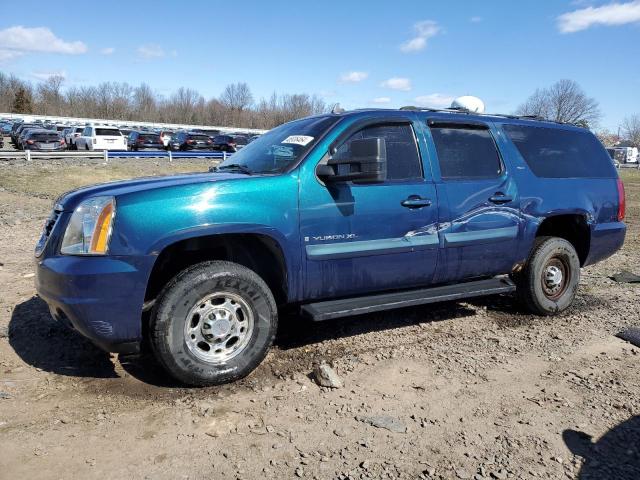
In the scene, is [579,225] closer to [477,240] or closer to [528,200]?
[528,200]

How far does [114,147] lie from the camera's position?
3023 centimetres

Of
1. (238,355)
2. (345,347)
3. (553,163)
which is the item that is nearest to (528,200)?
(553,163)

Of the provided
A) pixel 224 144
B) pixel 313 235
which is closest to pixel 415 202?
pixel 313 235

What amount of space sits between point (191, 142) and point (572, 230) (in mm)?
32020

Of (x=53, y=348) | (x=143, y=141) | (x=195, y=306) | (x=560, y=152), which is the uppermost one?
(x=143, y=141)

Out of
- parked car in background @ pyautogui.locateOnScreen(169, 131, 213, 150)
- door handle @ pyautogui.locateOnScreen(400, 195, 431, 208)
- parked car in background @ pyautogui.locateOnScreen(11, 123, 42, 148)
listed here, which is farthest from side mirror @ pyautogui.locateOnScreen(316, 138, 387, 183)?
parked car in background @ pyautogui.locateOnScreen(11, 123, 42, 148)

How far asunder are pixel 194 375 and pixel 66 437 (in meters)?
0.82

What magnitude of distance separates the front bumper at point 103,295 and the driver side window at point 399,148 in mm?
1960

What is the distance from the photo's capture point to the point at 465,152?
4.55 meters

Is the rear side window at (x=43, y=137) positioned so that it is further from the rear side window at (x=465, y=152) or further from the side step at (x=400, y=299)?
the side step at (x=400, y=299)

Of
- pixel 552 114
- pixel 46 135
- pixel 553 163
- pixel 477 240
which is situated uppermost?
pixel 552 114

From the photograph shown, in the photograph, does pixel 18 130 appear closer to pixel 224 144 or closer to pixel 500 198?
pixel 224 144

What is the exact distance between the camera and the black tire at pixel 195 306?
329 centimetres

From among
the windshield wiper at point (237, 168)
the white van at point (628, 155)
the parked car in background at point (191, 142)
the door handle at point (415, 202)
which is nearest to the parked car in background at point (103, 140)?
the parked car in background at point (191, 142)
